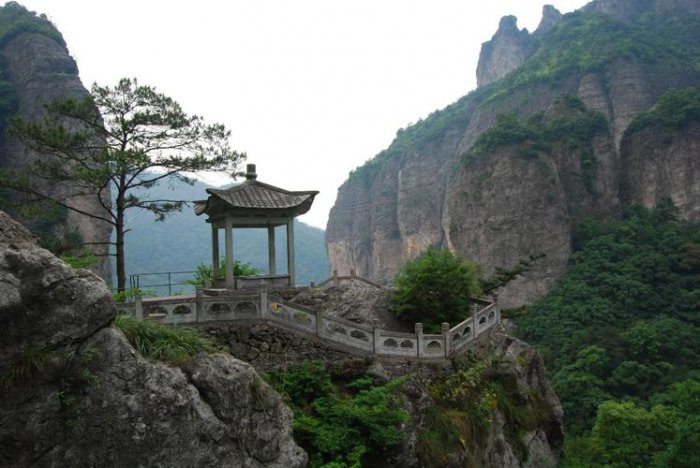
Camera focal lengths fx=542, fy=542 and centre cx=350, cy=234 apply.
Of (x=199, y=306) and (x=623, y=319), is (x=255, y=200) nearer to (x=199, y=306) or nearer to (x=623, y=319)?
(x=199, y=306)

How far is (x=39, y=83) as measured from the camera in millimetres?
33750

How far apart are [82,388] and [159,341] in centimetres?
120

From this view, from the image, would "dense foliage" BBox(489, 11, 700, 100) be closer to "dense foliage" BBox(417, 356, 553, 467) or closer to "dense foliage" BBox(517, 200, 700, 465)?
"dense foliage" BBox(517, 200, 700, 465)

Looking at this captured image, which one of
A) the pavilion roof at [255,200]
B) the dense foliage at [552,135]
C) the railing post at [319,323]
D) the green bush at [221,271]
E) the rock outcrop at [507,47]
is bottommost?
the railing post at [319,323]

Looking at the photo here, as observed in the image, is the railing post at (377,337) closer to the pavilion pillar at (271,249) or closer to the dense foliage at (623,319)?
the pavilion pillar at (271,249)

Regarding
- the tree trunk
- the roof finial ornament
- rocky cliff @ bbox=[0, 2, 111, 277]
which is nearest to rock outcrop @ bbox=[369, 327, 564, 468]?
the roof finial ornament

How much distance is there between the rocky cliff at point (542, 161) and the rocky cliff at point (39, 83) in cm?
3276

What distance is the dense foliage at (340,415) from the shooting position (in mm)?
8633

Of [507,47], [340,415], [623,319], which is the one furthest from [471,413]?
[507,47]

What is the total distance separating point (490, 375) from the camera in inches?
501

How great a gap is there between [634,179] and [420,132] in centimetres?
4512

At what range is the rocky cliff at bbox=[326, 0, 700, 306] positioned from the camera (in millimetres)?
47094

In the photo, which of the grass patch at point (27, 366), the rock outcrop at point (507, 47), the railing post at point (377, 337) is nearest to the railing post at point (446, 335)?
the railing post at point (377, 337)

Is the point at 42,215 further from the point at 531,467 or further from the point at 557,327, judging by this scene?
the point at 557,327
